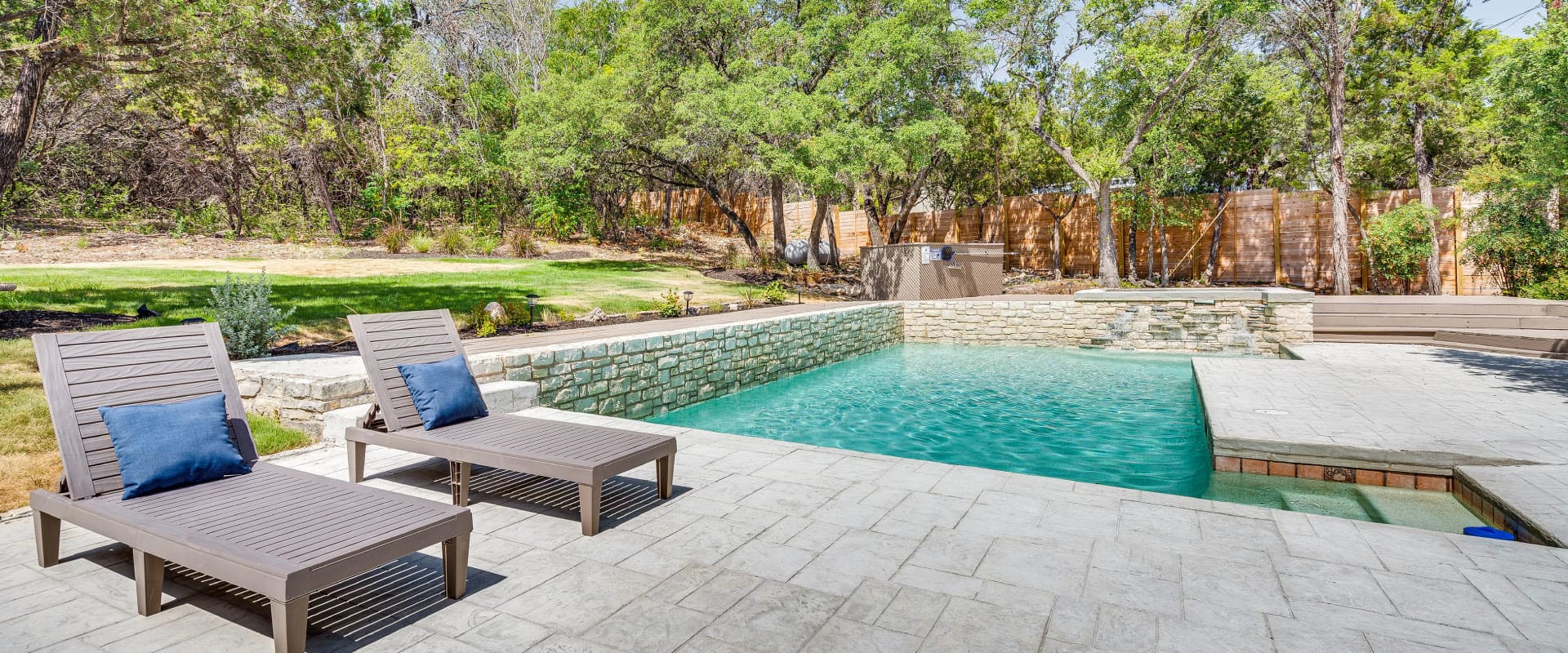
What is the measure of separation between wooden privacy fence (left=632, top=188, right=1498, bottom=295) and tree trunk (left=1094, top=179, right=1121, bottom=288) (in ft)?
6.30

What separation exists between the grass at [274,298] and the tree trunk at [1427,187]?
14469 mm

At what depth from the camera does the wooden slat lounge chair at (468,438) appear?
11.5 ft

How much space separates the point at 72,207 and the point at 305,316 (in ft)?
43.4

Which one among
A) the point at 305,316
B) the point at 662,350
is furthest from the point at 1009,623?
the point at 305,316

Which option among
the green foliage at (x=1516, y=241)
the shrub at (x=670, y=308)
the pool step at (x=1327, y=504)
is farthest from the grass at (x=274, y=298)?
the green foliage at (x=1516, y=241)

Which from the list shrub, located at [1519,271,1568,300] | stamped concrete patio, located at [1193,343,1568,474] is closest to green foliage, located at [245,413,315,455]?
stamped concrete patio, located at [1193,343,1568,474]

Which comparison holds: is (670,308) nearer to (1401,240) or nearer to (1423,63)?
(1401,240)

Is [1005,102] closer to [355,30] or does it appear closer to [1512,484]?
[355,30]

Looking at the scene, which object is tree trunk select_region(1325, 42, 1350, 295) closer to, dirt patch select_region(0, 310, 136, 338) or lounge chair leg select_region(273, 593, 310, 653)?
lounge chair leg select_region(273, 593, 310, 653)

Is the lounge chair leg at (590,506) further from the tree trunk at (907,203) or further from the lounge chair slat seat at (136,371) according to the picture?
the tree trunk at (907,203)

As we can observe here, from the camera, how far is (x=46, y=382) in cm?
306

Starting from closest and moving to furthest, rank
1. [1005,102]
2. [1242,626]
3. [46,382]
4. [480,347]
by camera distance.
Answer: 1. [1242,626]
2. [46,382]
3. [480,347]
4. [1005,102]

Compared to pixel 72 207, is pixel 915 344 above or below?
below

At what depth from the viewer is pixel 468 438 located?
395 centimetres
